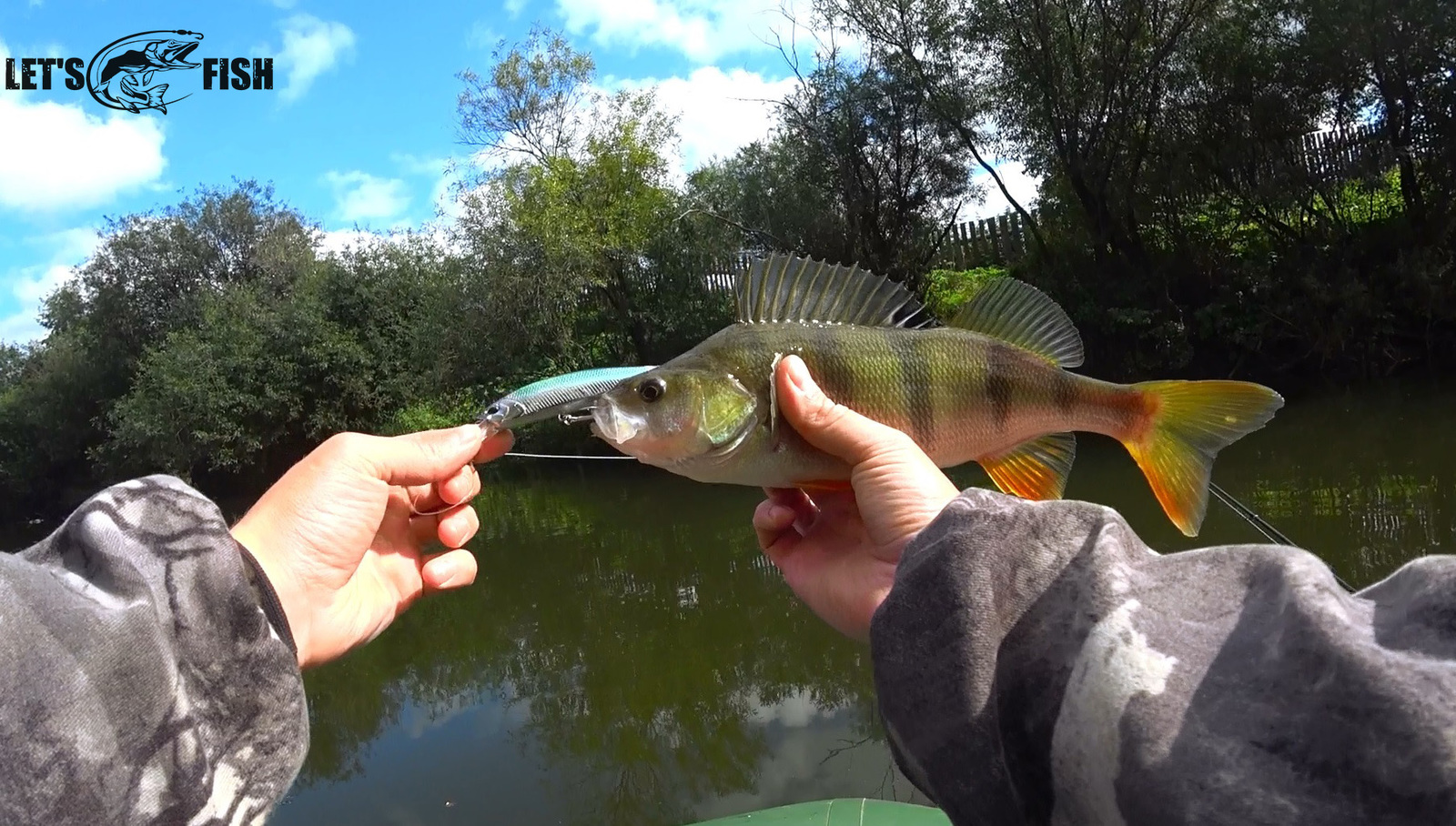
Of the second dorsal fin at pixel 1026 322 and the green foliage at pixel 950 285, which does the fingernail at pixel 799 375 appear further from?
the green foliage at pixel 950 285

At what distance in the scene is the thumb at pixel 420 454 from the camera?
6.13 feet

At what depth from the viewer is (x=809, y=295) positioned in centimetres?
227

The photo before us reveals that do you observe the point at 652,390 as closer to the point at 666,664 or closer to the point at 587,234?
the point at 666,664

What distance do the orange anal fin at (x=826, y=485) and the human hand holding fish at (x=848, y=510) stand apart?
4 centimetres

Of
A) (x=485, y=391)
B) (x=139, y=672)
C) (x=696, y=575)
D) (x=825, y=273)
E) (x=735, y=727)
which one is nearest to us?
(x=139, y=672)

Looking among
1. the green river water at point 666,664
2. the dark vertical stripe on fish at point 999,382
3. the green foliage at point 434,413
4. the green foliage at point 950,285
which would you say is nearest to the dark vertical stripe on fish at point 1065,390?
the dark vertical stripe on fish at point 999,382

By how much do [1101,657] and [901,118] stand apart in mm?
18366

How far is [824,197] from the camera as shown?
1806 cm

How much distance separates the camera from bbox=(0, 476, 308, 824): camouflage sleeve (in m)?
1.00

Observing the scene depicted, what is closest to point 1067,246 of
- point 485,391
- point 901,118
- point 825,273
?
point 901,118

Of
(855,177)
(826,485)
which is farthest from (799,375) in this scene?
(855,177)

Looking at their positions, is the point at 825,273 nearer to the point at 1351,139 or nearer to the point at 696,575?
the point at 696,575

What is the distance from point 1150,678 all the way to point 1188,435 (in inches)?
54.1

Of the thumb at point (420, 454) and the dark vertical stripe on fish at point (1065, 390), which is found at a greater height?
A: the dark vertical stripe on fish at point (1065, 390)
